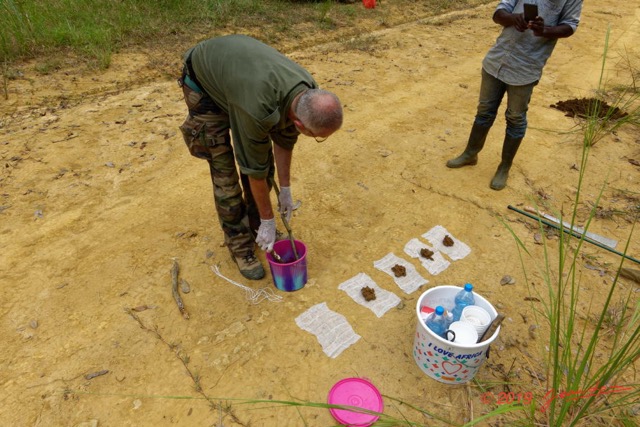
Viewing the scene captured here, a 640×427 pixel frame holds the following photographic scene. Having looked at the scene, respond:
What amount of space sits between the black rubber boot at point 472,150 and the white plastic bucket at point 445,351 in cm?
202

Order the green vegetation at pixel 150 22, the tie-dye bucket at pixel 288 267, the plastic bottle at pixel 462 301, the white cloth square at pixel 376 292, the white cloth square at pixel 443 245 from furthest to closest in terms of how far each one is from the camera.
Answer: the green vegetation at pixel 150 22, the white cloth square at pixel 443 245, the white cloth square at pixel 376 292, the tie-dye bucket at pixel 288 267, the plastic bottle at pixel 462 301

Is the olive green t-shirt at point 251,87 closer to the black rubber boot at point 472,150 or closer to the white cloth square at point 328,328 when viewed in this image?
the white cloth square at point 328,328

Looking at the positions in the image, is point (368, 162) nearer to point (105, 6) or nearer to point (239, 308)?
point (239, 308)

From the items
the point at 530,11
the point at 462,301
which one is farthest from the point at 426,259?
the point at 530,11

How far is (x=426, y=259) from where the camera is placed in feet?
9.86

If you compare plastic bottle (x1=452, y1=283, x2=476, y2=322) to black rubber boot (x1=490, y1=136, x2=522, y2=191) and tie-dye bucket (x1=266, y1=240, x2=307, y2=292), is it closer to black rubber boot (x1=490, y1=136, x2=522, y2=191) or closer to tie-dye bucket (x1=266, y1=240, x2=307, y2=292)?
tie-dye bucket (x1=266, y1=240, x2=307, y2=292)

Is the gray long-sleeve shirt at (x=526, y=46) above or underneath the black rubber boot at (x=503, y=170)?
above

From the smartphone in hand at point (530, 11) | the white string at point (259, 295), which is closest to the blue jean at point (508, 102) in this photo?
the smartphone in hand at point (530, 11)

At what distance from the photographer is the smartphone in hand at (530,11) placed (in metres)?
2.82

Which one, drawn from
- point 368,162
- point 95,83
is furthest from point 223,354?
point 95,83

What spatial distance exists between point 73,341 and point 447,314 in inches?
87.1

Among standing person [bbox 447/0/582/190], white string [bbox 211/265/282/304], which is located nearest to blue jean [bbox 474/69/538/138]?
standing person [bbox 447/0/582/190]

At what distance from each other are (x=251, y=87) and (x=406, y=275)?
1.72 m

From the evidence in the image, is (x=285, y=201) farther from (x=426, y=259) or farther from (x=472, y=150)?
(x=472, y=150)
